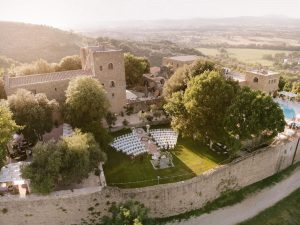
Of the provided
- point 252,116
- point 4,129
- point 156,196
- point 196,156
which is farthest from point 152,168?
point 4,129

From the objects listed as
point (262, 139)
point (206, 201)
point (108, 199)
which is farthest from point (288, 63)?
point (108, 199)

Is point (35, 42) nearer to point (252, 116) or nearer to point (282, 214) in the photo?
point (252, 116)

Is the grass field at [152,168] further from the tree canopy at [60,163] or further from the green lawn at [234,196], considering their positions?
the tree canopy at [60,163]

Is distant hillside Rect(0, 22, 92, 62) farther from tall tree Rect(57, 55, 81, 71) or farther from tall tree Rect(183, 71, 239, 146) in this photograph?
tall tree Rect(183, 71, 239, 146)

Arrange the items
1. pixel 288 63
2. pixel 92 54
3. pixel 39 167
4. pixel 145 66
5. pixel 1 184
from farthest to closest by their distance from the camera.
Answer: pixel 288 63 → pixel 145 66 → pixel 92 54 → pixel 1 184 → pixel 39 167

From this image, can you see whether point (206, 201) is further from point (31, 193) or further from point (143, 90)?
point (143, 90)

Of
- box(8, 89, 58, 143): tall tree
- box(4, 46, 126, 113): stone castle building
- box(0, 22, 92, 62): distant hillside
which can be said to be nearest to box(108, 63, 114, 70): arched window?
box(4, 46, 126, 113): stone castle building

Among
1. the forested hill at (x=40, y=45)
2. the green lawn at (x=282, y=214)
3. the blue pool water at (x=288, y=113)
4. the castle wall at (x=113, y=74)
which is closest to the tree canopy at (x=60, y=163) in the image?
the castle wall at (x=113, y=74)
